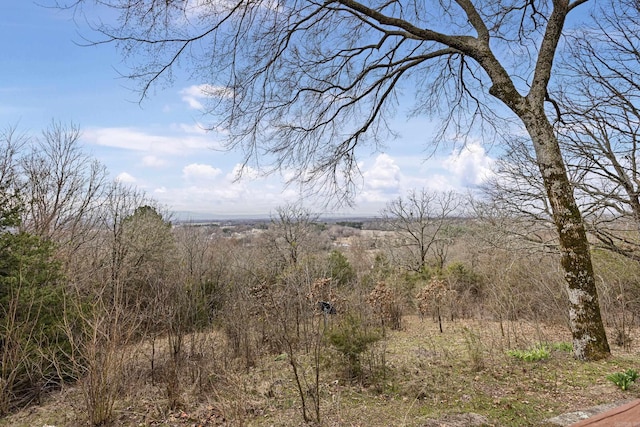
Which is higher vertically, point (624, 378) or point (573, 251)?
point (573, 251)

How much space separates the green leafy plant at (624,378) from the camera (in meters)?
3.76

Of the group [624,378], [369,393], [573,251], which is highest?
[573,251]

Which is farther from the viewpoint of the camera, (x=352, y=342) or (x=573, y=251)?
(x=352, y=342)

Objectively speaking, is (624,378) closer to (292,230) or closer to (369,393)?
(369,393)

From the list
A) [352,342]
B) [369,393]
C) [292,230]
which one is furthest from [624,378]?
[292,230]

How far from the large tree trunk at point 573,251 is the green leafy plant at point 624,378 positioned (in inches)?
24.2

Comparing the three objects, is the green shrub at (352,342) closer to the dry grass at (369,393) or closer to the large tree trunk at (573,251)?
the dry grass at (369,393)

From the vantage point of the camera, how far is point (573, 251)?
15.0 ft

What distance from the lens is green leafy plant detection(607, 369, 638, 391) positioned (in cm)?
376

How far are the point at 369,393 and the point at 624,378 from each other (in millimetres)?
2760

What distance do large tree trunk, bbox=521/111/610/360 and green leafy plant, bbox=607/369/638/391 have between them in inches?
24.2

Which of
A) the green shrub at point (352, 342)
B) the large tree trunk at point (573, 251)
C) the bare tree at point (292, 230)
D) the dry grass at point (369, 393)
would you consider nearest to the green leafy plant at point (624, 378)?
the dry grass at point (369, 393)

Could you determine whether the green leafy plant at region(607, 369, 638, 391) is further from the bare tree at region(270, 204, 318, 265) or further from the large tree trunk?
the bare tree at region(270, 204, 318, 265)

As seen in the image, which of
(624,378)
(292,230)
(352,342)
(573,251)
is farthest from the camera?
(292,230)
